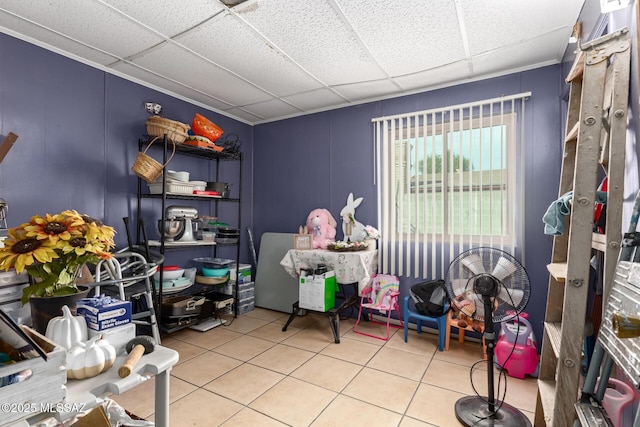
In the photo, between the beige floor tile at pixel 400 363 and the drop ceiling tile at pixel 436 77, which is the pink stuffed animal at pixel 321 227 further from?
the drop ceiling tile at pixel 436 77

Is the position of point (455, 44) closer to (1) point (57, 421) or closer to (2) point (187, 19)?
(2) point (187, 19)

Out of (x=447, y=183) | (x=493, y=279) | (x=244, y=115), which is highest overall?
(x=244, y=115)

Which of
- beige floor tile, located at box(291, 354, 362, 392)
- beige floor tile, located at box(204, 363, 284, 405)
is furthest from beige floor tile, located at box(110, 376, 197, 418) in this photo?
beige floor tile, located at box(291, 354, 362, 392)

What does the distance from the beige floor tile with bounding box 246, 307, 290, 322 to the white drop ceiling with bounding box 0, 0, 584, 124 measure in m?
2.44

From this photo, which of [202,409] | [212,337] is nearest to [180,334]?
[212,337]

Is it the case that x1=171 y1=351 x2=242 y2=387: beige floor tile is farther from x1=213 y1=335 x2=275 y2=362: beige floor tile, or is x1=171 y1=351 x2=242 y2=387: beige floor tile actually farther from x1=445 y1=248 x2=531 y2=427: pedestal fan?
x1=445 y1=248 x2=531 y2=427: pedestal fan

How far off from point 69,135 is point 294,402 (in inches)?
103

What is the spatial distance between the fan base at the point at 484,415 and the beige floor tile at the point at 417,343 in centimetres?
72

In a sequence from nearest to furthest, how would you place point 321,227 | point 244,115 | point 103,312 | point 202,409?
point 103,312
point 202,409
point 321,227
point 244,115

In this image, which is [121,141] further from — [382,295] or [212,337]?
[382,295]

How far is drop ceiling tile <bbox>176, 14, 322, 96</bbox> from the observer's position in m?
2.17

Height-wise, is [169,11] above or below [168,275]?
above

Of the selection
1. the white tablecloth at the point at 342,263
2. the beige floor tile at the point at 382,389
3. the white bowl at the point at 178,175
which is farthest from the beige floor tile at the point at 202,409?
the white bowl at the point at 178,175

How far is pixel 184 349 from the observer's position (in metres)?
2.70
